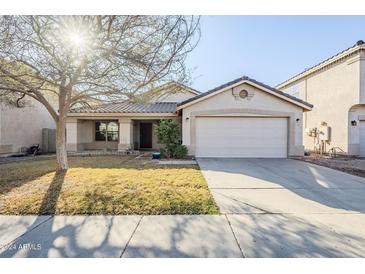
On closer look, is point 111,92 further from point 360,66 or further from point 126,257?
point 360,66

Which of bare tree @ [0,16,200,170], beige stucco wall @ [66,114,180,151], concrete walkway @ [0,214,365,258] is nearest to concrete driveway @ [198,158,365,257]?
concrete walkway @ [0,214,365,258]

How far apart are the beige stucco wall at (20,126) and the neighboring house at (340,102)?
19.7 meters

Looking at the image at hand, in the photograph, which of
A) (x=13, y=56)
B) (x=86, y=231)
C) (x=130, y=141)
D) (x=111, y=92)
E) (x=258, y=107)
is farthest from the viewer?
(x=130, y=141)

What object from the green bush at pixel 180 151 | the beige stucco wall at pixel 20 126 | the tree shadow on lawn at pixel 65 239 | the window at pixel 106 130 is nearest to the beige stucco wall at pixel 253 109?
the green bush at pixel 180 151

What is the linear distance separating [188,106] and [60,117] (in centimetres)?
694

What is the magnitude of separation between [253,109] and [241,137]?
1.80 meters

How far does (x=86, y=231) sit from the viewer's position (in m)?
3.77

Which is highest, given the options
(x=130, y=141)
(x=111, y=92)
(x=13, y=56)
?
(x=13, y=56)

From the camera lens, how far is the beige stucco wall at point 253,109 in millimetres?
12914

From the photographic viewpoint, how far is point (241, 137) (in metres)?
13.1

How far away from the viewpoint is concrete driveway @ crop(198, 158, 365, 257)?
327cm

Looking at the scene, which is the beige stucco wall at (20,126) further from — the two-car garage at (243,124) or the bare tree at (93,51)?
the two-car garage at (243,124)

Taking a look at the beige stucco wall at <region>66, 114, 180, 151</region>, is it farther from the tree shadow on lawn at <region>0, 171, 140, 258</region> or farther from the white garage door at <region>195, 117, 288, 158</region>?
the tree shadow on lawn at <region>0, 171, 140, 258</region>
